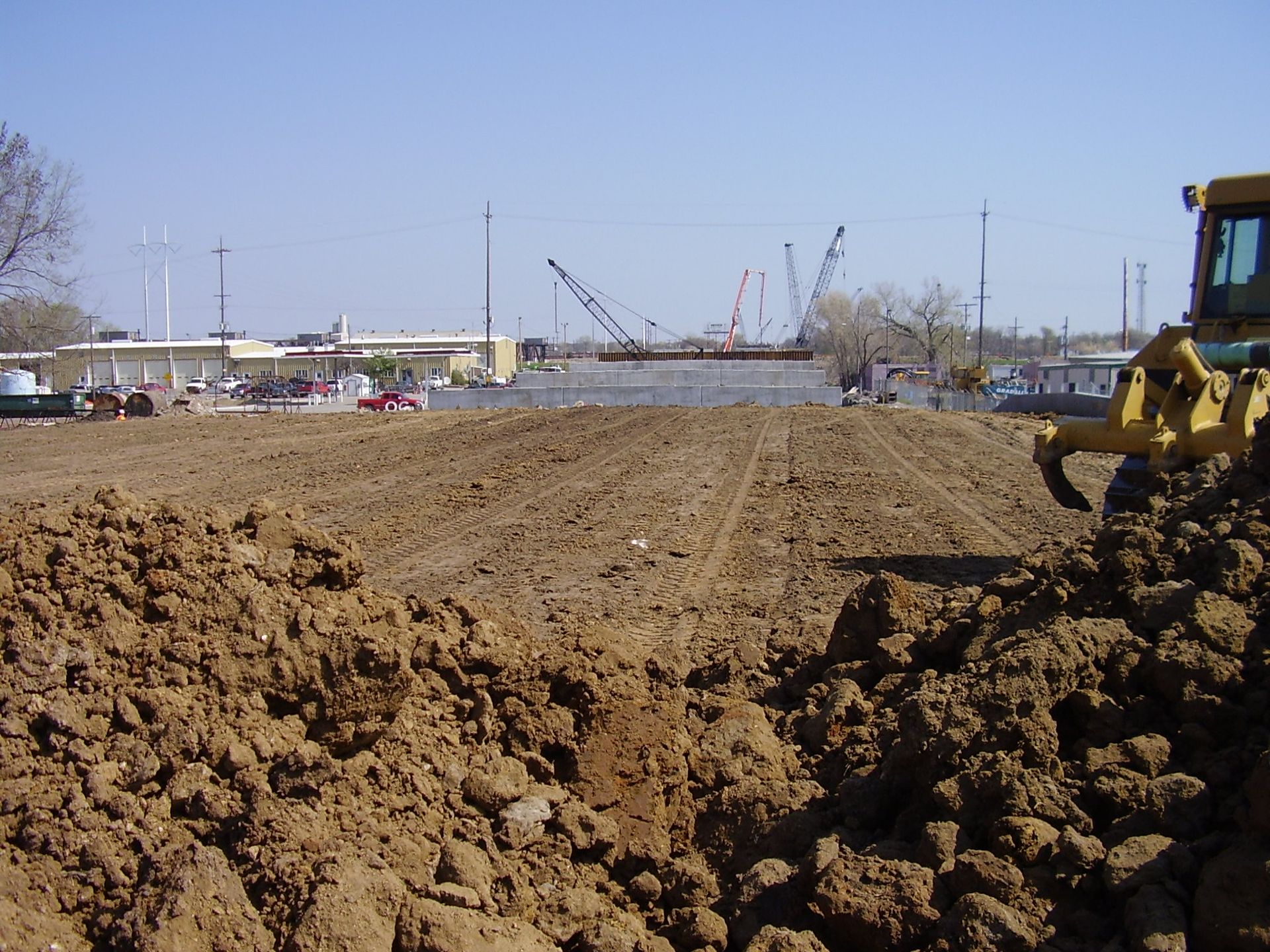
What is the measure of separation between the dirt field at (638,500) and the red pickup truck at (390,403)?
20049 millimetres

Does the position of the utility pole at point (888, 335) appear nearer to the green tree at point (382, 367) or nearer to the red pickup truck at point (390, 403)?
the green tree at point (382, 367)

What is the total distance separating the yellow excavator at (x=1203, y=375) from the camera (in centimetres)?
816

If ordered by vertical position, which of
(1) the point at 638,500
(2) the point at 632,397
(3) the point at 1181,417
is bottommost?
(1) the point at 638,500

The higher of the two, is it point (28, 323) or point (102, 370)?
point (28, 323)

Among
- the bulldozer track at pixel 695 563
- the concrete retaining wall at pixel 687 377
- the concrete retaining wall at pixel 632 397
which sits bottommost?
the bulldozer track at pixel 695 563

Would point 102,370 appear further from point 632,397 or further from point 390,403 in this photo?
point 632,397

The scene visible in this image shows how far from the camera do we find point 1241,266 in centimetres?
937

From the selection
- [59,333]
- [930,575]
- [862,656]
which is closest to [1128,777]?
[862,656]

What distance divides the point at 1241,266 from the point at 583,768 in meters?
8.10

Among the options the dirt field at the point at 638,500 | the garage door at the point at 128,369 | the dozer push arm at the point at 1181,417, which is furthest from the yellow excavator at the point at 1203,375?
the garage door at the point at 128,369

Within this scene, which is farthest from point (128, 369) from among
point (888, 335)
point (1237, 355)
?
point (1237, 355)

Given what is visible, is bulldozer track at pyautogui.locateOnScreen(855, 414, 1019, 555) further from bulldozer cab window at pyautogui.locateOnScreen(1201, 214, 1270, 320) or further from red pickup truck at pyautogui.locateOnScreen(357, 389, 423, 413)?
red pickup truck at pyautogui.locateOnScreen(357, 389, 423, 413)

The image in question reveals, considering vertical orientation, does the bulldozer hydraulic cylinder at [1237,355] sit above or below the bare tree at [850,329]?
below

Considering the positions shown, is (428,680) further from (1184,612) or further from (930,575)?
(930,575)
